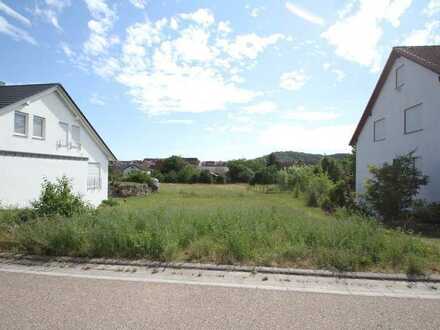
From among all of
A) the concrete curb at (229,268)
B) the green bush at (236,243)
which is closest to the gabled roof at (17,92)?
the green bush at (236,243)

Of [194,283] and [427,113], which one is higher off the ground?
[427,113]

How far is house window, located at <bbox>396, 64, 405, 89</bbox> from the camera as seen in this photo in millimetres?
14941

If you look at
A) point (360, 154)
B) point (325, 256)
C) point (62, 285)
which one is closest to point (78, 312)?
point (62, 285)

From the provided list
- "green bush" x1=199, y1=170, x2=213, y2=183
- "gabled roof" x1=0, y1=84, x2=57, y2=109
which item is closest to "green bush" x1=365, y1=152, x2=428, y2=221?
"gabled roof" x1=0, y1=84, x2=57, y2=109

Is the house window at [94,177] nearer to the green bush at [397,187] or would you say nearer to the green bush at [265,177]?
the green bush at [397,187]

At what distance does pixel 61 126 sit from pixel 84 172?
327 centimetres

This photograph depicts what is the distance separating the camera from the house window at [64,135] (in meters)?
16.3

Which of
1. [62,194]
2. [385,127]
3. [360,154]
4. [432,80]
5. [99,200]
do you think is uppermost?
[432,80]

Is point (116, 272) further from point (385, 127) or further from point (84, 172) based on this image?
point (385, 127)

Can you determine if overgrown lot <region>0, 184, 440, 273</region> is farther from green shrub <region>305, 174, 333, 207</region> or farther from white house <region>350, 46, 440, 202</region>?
green shrub <region>305, 174, 333, 207</region>

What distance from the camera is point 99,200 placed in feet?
66.4

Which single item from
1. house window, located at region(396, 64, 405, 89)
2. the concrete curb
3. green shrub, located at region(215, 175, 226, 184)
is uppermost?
house window, located at region(396, 64, 405, 89)

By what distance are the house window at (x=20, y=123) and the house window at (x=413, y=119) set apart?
60.9ft

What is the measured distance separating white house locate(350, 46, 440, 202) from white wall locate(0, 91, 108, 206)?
16.9 m
